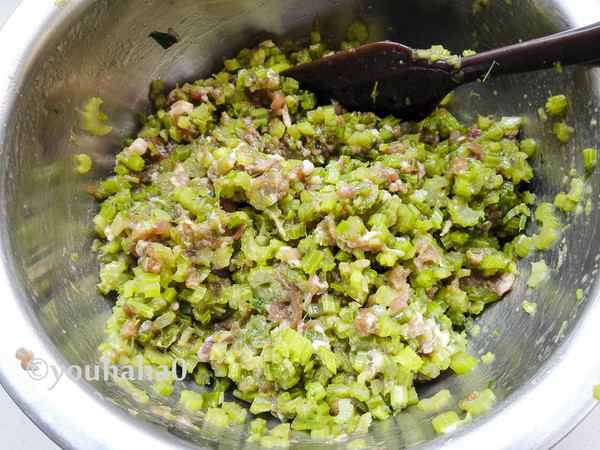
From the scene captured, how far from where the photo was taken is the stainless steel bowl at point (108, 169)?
5.41 ft

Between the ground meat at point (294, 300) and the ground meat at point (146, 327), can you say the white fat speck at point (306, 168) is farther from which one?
the ground meat at point (146, 327)

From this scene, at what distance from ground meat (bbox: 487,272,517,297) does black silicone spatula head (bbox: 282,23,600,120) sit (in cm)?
82

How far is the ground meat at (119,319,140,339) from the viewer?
205cm

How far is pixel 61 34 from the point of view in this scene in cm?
199

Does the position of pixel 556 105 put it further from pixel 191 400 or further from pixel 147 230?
pixel 191 400

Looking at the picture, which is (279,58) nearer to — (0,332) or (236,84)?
(236,84)

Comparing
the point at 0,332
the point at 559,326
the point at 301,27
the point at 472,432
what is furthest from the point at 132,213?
the point at 559,326

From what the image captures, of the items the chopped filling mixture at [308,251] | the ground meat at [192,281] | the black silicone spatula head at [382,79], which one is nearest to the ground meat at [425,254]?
the chopped filling mixture at [308,251]

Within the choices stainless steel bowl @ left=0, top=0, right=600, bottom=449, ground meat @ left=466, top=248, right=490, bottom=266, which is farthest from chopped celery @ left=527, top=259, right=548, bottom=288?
ground meat @ left=466, top=248, right=490, bottom=266

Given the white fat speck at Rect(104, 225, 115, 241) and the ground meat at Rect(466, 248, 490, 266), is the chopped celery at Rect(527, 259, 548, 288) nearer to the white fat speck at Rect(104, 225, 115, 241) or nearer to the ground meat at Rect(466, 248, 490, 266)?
the ground meat at Rect(466, 248, 490, 266)

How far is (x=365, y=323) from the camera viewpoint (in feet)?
6.39

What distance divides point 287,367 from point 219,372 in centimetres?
33

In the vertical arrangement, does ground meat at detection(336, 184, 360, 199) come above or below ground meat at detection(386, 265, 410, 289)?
above

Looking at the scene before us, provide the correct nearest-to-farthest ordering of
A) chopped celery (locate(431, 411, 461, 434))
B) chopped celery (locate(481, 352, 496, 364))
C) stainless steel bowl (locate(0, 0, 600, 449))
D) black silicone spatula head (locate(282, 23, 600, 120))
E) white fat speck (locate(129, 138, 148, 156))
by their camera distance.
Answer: stainless steel bowl (locate(0, 0, 600, 449)) < chopped celery (locate(431, 411, 461, 434)) < black silicone spatula head (locate(282, 23, 600, 120)) < chopped celery (locate(481, 352, 496, 364)) < white fat speck (locate(129, 138, 148, 156))
